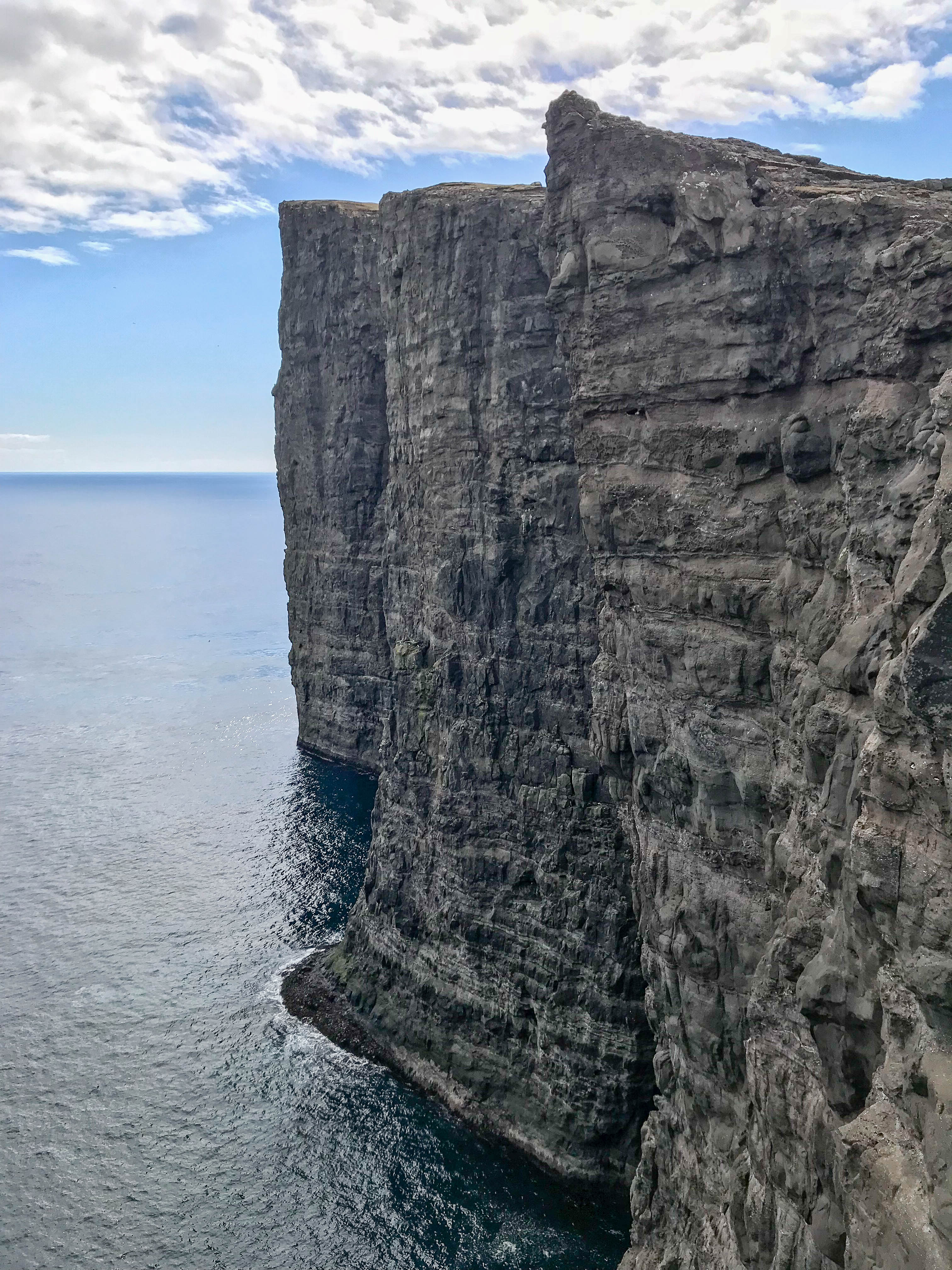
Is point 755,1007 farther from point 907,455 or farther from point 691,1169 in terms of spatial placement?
point 907,455

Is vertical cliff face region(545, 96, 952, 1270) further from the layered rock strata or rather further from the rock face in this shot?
the layered rock strata

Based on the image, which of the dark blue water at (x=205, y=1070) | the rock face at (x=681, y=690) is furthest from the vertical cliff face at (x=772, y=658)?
the dark blue water at (x=205, y=1070)

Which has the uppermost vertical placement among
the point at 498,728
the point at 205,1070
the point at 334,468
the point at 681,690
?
the point at 334,468

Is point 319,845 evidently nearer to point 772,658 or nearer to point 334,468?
point 334,468

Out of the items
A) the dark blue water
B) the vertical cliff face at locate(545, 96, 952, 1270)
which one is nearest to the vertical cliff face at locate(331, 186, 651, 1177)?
the dark blue water

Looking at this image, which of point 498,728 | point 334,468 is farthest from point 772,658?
point 334,468


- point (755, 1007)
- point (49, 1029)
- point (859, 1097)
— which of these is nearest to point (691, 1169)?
point (755, 1007)

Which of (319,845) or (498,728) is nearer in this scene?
(498,728)
